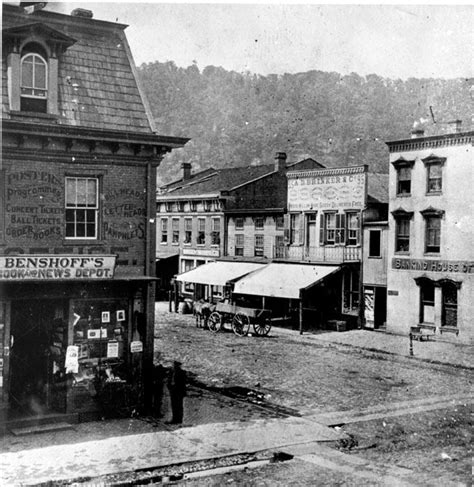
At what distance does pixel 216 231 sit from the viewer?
138ft

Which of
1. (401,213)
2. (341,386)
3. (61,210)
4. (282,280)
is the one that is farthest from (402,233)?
(61,210)

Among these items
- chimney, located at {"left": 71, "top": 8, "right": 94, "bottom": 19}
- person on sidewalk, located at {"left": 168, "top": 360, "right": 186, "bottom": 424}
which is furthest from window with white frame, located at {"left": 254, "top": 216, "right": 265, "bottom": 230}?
chimney, located at {"left": 71, "top": 8, "right": 94, "bottom": 19}

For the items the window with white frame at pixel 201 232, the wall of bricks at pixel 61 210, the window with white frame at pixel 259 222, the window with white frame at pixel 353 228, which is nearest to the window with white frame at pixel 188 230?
the window with white frame at pixel 201 232

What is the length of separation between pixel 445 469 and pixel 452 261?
17318mm

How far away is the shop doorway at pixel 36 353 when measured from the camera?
14.7 metres

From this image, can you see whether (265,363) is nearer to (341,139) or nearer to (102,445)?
(102,445)

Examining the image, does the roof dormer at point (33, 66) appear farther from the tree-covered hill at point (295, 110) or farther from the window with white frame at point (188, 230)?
the window with white frame at point (188, 230)

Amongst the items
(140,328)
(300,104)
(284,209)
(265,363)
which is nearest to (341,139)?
(300,104)

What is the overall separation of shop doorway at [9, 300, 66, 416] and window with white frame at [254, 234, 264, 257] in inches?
955

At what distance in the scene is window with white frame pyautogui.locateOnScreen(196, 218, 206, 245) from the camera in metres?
43.1

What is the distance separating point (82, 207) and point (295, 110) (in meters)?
32.8

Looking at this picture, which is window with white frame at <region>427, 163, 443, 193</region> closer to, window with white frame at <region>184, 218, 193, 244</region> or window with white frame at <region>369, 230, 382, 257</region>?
window with white frame at <region>369, 230, 382, 257</region>

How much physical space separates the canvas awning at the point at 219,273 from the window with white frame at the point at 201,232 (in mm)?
3924

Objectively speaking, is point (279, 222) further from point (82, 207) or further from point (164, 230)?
point (82, 207)
